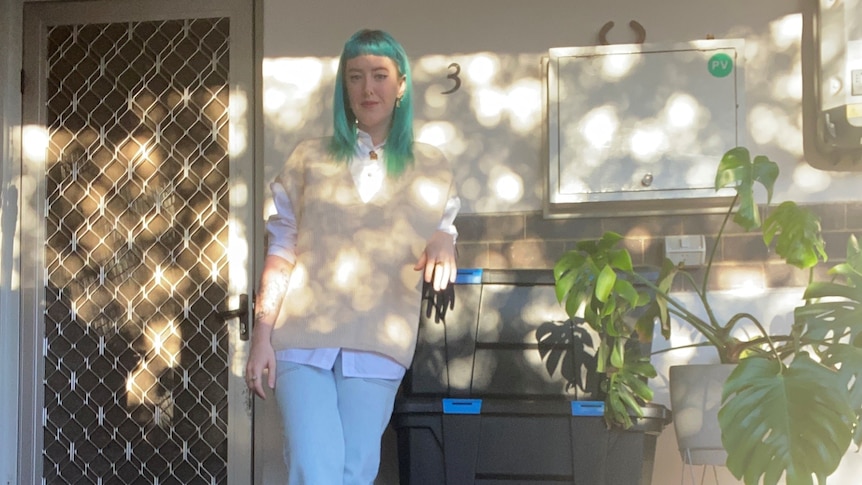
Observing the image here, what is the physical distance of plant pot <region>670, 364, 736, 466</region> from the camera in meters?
2.54

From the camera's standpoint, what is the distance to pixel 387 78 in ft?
8.08

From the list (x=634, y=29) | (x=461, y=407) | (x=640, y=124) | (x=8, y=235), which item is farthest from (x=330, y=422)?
(x=8, y=235)

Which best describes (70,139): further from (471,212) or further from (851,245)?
(851,245)

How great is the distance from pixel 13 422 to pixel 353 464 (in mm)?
1861

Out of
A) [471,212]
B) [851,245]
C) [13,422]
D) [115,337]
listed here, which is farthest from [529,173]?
[13,422]

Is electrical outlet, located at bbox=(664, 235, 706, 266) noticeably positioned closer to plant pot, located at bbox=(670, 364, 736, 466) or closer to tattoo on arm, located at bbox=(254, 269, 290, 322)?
plant pot, located at bbox=(670, 364, 736, 466)

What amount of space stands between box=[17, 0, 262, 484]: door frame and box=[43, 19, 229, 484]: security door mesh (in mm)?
36

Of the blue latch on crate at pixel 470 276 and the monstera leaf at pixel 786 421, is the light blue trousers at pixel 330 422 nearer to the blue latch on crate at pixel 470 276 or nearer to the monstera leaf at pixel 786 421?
the blue latch on crate at pixel 470 276

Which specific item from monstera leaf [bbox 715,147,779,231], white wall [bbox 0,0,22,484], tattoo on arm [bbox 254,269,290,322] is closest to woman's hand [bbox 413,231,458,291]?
tattoo on arm [bbox 254,269,290,322]

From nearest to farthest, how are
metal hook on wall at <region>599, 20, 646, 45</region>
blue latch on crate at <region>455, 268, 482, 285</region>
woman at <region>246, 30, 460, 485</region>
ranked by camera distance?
woman at <region>246, 30, 460, 485</region>, blue latch on crate at <region>455, 268, 482, 285</region>, metal hook on wall at <region>599, 20, 646, 45</region>

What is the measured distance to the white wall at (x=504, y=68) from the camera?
306 centimetres

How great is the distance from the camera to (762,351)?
2500mm

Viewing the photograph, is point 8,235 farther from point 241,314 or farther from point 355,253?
point 355,253

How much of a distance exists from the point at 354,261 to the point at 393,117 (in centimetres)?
40
